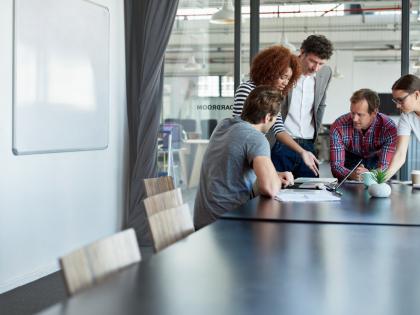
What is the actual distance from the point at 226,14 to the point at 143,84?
1.09 meters

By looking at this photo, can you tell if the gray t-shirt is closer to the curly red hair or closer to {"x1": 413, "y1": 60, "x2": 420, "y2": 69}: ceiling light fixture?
the curly red hair

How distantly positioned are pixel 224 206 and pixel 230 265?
59.0 inches

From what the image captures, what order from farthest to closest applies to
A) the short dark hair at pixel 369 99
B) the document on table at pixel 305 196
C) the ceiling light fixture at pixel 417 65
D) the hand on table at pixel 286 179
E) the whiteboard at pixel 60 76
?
the ceiling light fixture at pixel 417 65 < the whiteboard at pixel 60 76 < the short dark hair at pixel 369 99 < the hand on table at pixel 286 179 < the document on table at pixel 305 196

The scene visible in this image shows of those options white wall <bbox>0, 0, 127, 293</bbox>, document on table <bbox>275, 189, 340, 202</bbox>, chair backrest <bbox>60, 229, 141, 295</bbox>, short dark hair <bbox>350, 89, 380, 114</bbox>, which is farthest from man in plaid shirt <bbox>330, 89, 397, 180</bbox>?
chair backrest <bbox>60, 229, 141, 295</bbox>

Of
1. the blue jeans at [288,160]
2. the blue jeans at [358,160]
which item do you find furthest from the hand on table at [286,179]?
the blue jeans at [358,160]

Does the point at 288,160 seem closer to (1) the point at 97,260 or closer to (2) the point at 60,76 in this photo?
(2) the point at 60,76

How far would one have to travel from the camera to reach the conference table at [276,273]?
122 cm

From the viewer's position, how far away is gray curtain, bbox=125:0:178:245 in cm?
573

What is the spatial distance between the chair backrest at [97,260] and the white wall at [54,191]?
2.72m

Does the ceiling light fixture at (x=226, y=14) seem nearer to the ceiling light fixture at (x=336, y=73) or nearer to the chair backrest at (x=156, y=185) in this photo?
the chair backrest at (x=156, y=185)

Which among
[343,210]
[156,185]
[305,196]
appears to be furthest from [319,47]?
[343,210]

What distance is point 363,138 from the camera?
3988 mm

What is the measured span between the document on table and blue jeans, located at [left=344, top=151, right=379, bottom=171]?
0.91 m

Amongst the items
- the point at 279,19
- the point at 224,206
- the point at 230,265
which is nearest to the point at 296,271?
the point at 230,265
